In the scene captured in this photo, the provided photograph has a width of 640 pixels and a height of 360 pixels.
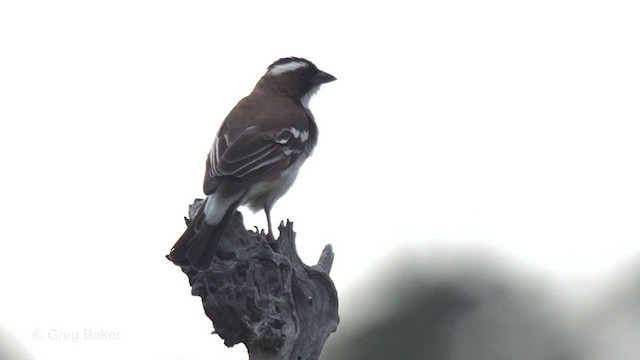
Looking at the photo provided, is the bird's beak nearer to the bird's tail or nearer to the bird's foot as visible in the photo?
the bird's foot

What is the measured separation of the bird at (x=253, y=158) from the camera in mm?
7516

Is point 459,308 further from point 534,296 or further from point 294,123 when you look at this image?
point 294,123

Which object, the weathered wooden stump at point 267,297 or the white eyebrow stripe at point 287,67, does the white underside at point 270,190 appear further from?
the white eyebrow stripe at point 287,67

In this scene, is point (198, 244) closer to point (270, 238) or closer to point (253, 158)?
point (270, 238)

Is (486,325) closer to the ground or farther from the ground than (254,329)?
farther from the ground

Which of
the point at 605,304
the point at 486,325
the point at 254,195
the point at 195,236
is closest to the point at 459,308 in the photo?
the point at 486,325

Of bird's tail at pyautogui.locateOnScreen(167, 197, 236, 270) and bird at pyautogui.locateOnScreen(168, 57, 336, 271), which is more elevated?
bird at pyautogui.locateOnScreen(168, 57, 336, 271)

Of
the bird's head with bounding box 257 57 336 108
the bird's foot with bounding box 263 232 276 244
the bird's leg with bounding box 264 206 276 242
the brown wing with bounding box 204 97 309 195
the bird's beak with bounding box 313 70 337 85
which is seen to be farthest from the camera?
the bird's beak with bounding box 313 70 337 85

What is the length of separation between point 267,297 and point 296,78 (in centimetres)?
372

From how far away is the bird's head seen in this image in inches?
413

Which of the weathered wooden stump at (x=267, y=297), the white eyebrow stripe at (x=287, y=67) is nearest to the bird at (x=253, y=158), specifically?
the white eyebrow stripe at (x=287, y=67)

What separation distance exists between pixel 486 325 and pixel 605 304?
2067 mm

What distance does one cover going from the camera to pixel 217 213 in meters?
7.84

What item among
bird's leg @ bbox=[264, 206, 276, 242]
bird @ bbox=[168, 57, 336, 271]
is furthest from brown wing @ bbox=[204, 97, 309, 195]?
bird's leg @ bbox=[264, 206, 276, 242]
